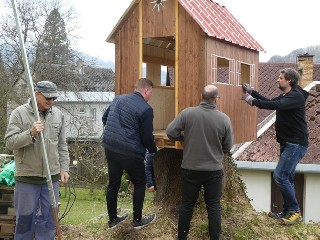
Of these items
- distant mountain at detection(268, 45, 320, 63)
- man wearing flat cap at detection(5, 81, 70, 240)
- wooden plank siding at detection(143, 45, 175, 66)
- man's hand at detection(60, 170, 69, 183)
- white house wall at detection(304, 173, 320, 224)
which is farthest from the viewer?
distant mountain at detection(268, 45, 320, 63)

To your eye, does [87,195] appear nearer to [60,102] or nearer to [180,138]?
[60,102]

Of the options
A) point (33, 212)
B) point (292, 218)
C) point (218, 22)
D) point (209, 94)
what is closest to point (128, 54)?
point (218, 22)

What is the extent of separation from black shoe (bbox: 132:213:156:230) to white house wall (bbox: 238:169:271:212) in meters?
7.00

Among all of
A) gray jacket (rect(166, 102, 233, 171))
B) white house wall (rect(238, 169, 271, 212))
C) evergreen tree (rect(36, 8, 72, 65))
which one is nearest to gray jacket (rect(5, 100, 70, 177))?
gray jacket (rect(166, 102, 233, 171))

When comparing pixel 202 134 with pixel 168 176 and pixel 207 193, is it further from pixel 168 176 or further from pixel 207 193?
pixel 168 176

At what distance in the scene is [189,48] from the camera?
20.3 feet

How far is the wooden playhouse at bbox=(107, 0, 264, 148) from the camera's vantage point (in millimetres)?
6145

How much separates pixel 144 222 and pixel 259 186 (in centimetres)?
761

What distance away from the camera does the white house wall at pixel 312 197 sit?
507 inches

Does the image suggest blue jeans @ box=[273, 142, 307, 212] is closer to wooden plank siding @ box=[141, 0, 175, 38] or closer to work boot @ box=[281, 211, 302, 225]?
work boot @ box=[281, 211, 302, 225]

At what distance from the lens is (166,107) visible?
8.09m

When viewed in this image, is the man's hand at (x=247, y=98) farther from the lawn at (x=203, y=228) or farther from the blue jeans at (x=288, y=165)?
the lawn at (x=203, y=228)

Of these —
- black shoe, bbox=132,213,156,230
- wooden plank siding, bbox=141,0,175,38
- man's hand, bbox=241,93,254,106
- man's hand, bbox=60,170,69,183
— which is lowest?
black shoe, bbox=132,213,156,230

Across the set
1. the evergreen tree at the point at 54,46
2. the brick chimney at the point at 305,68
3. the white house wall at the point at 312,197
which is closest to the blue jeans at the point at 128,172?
the white house wall at the point at 312,197
